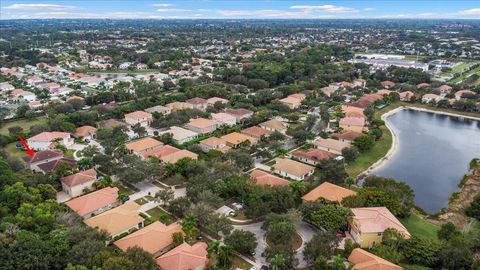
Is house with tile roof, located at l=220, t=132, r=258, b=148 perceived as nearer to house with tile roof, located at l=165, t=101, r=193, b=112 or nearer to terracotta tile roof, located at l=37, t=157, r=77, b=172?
house with tile roof, located at l=165, t=101, r=193, b=112

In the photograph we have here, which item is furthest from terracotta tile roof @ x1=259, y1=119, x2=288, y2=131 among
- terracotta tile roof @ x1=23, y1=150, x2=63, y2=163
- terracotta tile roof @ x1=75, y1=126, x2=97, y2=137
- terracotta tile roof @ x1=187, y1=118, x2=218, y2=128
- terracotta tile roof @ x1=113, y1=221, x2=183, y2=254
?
terracotta tile roof @ x1=113, y1=221, x2=183, y2=254

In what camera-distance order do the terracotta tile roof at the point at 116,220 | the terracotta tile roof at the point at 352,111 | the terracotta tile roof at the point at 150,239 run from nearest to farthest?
1. the terracotta tile roof at the point at 150,239
2. the terracotta tile roof at the point at 116,220
3. the terracotta tile roof at the point at 352,111

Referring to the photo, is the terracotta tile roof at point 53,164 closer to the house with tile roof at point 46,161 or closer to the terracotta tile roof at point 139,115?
the house with tile roof at point 46,161

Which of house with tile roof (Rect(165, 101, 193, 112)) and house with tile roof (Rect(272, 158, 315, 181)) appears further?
house with tile roof (Rect(165, 101, 193, 112))

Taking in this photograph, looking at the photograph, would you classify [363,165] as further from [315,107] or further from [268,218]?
[315,107]

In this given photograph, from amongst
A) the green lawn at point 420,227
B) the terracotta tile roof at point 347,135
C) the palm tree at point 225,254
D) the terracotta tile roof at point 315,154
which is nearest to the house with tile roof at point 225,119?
the terracotta tile roof at point 315,154

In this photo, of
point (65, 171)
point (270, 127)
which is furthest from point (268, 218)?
point (270, 127)
